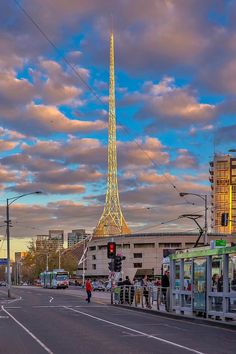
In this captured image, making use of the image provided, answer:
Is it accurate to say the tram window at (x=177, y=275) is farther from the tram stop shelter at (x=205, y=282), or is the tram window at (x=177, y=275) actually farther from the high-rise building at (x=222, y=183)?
the high-rise building at (x=222, y=183)

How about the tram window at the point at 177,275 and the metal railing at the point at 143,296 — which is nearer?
the tram window at the point at 177,275

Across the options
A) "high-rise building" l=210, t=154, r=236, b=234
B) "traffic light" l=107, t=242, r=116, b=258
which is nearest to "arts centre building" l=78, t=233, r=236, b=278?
"high-rise building" l=210, t=154, r=236, b=234

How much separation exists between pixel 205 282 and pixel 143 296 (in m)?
9.50

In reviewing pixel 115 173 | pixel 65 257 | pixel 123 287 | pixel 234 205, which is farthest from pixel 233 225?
pixel 123 287

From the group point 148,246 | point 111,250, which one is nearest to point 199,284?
point 111,250

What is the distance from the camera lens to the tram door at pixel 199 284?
2632cm

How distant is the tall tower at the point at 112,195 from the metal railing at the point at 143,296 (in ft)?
316

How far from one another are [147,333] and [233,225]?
156663mm

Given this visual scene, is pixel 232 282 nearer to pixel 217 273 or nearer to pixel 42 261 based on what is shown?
pixel 217 273

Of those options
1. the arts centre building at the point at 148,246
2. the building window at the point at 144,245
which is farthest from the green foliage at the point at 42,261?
the building window at the point at 144,245

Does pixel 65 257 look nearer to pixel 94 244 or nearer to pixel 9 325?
pixel 94 244

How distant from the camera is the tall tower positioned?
135 m

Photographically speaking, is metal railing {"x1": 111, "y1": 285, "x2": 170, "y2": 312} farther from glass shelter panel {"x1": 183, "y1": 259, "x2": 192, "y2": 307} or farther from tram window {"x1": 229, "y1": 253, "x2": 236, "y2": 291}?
tram window {"x1": 229, "y1": 253, "x2": 236, "y2": 291}

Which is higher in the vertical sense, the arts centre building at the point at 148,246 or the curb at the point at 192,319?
the curb at the point at 192,319
